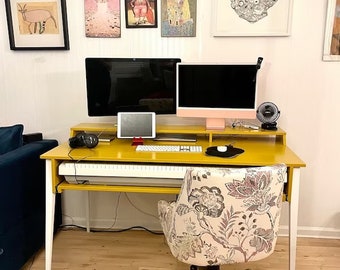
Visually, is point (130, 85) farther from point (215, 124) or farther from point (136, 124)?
point (215, 124)

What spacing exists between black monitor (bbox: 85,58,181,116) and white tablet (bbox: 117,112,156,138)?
0.05 meters

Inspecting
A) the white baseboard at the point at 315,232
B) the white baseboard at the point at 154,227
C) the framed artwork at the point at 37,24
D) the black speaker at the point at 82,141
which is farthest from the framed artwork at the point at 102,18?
the white baseboard at the point at 315,232

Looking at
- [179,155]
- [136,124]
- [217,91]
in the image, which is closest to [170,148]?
[179,155]

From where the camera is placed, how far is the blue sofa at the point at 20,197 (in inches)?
69.6

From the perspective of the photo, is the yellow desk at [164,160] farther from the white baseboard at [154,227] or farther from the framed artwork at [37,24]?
the framed artwork at [37,24]

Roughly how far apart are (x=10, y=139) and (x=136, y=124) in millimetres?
791

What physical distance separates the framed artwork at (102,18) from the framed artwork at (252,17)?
2.14 ft

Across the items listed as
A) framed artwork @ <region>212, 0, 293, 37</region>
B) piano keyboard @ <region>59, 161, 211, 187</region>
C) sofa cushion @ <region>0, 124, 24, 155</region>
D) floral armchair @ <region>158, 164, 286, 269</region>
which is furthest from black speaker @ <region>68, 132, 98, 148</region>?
framed artwork @ <region>212, 0, 293, 37</region>

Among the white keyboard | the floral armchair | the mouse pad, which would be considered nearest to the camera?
the floral armchair

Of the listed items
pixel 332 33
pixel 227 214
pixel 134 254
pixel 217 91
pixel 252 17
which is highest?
pixel 252 17

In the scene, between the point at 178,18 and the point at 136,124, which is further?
the point at 178,18

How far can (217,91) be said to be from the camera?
203cm

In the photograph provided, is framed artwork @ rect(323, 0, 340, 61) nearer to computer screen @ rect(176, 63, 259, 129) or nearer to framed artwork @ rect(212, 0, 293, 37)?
framed artwork @ rect(212, 0, 293, 37)

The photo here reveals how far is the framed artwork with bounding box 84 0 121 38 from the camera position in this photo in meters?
2.22
